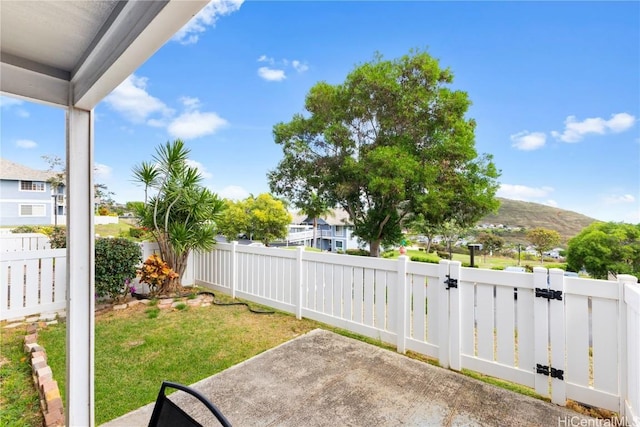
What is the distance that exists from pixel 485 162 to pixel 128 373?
13.7 meters

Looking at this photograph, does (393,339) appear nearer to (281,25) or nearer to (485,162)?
(485,162)

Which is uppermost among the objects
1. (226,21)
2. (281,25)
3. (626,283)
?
(281,25)

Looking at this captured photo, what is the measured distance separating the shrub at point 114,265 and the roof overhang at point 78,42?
3.38 meters

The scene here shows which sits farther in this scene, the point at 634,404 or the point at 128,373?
the point at 128,373

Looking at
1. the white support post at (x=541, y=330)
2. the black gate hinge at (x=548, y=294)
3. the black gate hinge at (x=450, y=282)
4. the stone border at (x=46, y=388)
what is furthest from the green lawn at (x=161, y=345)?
the black gate hinge at (x=548, y=294)

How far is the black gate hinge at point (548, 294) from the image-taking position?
7.27ft

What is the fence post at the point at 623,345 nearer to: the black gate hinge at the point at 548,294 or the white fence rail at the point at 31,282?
the black gate hinge at the point at 548,294

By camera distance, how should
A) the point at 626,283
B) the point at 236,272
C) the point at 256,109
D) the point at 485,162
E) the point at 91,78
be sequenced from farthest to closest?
the point at 256,109 < the point at 485,162 < the point at 236,272 < the point at 626,283 < the point at 91,78

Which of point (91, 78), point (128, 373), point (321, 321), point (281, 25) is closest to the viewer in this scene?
point (91, 78)

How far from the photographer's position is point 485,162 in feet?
41.7

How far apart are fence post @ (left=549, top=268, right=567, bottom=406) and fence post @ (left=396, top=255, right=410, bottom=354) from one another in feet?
3.74

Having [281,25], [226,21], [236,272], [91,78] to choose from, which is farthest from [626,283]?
[281,25]

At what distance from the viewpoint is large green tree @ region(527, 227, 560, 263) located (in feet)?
35.4

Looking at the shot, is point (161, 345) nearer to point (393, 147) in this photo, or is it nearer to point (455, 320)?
point (455, 320)
